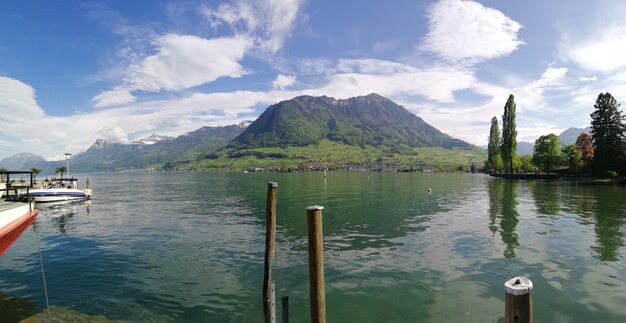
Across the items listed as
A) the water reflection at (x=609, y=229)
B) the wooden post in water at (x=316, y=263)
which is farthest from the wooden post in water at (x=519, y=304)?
the water reflection at (x=609, y=229)

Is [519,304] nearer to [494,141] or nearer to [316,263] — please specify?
[316,263]

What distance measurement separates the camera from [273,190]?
50.7 feet

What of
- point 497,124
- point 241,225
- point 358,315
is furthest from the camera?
point 497,124

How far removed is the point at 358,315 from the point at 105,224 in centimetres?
3227

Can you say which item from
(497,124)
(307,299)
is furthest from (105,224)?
(497,124)

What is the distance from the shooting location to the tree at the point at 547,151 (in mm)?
113812

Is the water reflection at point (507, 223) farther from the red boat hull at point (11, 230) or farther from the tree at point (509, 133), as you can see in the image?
the tree at point (509, 133)

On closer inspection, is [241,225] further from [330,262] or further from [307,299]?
[307,299]

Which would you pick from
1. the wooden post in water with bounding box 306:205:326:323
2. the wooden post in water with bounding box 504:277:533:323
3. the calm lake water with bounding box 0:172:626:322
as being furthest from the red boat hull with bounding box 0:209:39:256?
the wooden post in water with bounding box 504:277:533:323

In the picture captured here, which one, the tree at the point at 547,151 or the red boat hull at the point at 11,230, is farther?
the tree at the point at 547,151

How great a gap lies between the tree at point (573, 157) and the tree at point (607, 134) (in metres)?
10.8

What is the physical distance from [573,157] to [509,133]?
20.0m

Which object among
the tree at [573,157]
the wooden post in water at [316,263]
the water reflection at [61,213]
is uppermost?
the tree at [573,157]

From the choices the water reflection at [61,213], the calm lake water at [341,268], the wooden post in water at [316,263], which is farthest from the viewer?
the water reflection at [61,213]
